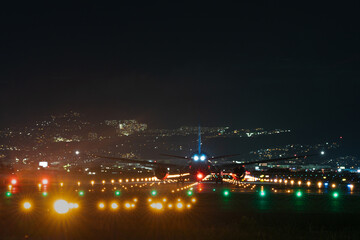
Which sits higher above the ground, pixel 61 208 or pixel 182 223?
pixel 61 208

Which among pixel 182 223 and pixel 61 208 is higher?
pixel 61 208

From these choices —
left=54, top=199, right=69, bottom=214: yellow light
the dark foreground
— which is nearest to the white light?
left=54, top=199, right=69, bottom=214: yellow light

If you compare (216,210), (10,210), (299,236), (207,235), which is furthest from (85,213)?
(299,236)

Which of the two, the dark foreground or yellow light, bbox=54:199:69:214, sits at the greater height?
yellow light, bbox=54:199:69:214

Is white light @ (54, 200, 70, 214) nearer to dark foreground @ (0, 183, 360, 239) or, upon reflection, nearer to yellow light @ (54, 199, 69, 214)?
yellow light @ (54, 199, 69, 214)

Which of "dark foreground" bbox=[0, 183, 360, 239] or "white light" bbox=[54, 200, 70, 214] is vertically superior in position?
"white light" bbox=[54, 200, 70, 214]

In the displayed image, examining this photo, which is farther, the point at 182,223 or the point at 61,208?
the point at 61,208

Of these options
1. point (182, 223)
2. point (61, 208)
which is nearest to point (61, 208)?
point (61, 208)

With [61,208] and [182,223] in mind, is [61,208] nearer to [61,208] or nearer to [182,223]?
[61,208]

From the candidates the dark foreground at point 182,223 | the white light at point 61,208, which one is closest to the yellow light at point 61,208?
the white light at point 61,208

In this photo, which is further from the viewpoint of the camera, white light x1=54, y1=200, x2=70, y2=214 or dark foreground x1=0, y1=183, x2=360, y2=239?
white light x1=54, y1=200, x2=70, y2=214

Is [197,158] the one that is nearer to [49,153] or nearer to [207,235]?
[207,235]
